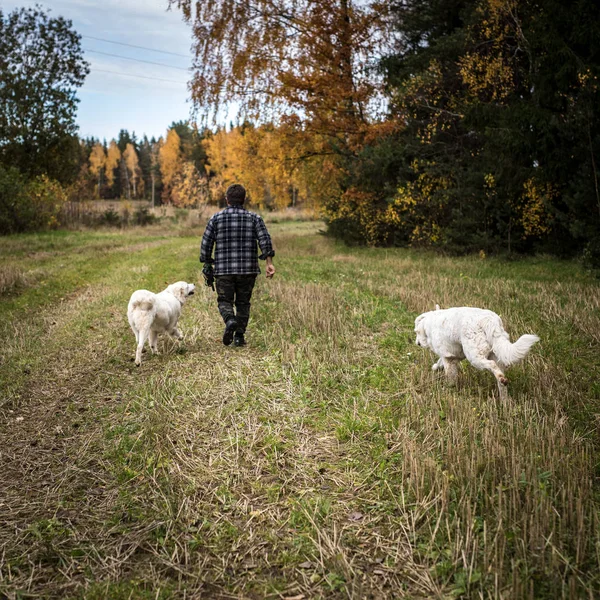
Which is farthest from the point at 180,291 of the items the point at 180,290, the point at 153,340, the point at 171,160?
the point at 171,160

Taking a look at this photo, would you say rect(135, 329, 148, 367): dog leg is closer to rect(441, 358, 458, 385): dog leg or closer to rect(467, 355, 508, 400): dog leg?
rect(441, 358, 458, 385): dog leg

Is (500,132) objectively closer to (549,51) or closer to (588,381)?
(549,51)

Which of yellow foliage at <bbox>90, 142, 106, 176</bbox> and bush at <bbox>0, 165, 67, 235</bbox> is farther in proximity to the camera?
yellow foliage at <bbox>90, 142, 106, 176</bbox>

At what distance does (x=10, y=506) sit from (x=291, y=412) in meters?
2.41

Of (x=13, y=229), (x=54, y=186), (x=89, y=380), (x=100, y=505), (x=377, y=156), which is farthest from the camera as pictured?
(x=54, y=186)

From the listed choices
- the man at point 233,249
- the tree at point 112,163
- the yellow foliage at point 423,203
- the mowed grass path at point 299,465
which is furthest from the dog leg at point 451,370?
the tree at point 112,163

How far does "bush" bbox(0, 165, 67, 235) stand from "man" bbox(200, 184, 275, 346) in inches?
756

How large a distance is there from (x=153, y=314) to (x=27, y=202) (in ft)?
66.0

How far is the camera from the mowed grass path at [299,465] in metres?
2.60

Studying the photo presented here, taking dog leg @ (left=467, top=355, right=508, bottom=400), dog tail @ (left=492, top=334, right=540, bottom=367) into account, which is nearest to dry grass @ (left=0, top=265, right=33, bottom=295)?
dog leg @ (left=467, top=355, right=508, bottom=400)

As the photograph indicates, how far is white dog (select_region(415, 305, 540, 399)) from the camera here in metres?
4.21

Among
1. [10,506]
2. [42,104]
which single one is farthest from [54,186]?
[10,506]

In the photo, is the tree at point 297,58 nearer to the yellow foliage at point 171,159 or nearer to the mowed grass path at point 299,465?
the mowed grass path at point 299,465

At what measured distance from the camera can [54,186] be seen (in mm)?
24750
